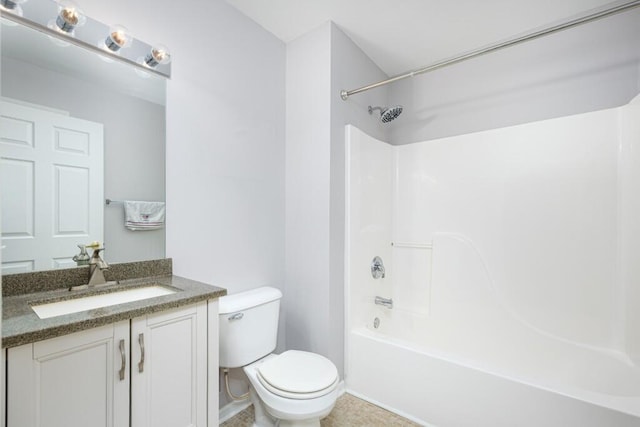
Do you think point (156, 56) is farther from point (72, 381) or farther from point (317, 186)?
point (72, 381)

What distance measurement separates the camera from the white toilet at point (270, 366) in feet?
4.82

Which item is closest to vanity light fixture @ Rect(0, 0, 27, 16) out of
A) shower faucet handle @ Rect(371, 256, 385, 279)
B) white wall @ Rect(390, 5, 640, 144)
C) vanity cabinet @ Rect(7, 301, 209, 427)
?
vanity cabinet @ Rect(7, 301, 209, 427)

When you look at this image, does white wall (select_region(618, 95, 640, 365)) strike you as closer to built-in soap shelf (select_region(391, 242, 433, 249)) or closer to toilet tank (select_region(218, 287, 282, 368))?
built-in soap shelf (select_region(391, 242, 433, 249))

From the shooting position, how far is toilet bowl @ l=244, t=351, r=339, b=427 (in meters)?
1.46

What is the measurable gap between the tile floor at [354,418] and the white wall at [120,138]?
1.10 m

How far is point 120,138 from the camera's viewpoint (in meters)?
1.54

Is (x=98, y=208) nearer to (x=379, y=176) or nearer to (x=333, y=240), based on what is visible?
(x=333, y=240)

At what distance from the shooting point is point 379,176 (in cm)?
257

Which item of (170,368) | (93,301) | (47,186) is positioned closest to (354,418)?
(170,368)

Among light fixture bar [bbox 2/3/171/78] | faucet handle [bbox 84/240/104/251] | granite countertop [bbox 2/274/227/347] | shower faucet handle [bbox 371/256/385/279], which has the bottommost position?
shower faucet handle [bbox 371/256/385/279]

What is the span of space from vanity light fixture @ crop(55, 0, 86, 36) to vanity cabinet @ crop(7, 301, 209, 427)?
1248mm

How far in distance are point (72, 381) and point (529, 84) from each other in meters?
3.00

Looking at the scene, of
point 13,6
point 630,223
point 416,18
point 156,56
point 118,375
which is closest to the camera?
point 118,375

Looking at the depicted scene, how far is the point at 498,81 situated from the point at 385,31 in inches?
37.4
